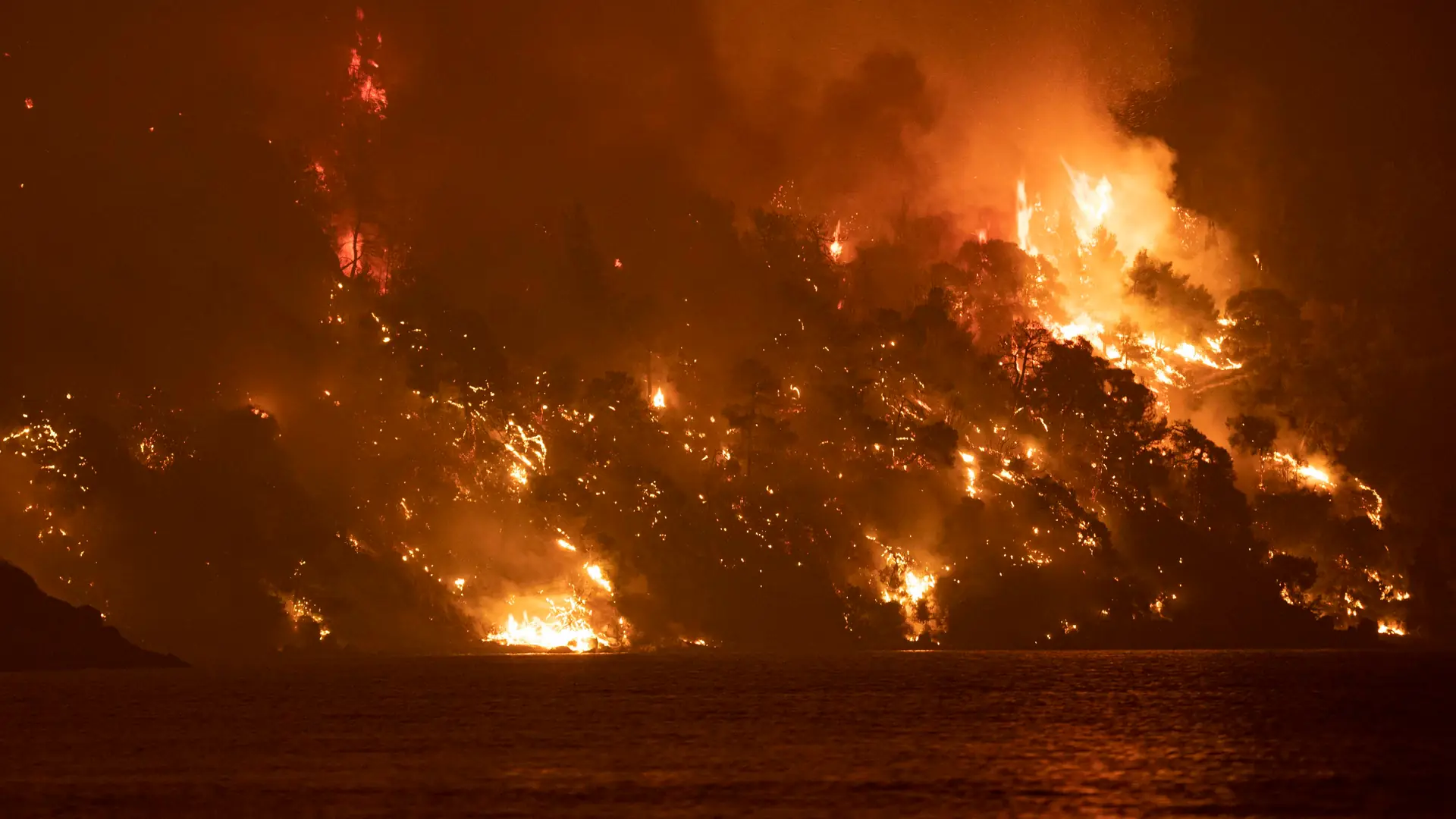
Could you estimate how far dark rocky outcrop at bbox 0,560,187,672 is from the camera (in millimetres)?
107938

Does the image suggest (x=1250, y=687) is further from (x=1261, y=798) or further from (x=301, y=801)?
(x=301, y=801)

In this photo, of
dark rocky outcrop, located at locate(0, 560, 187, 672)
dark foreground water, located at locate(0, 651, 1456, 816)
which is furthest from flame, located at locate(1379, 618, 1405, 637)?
dark rocky outcrop, located at locate(0, 560, 187, 672)

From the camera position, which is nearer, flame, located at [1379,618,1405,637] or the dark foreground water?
the dark foreground water

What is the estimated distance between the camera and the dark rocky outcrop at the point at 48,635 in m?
108

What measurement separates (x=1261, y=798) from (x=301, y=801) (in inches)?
875

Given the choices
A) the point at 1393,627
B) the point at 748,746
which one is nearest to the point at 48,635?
the point at 748,746

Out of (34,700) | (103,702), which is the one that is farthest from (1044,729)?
(34,700)

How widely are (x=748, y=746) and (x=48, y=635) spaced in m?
88.5

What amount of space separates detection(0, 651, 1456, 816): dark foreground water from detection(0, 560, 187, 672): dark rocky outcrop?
80.8ft

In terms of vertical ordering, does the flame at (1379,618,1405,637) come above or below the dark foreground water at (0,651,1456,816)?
above

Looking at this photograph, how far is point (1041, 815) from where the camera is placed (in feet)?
91.2

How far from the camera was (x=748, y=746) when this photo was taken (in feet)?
147

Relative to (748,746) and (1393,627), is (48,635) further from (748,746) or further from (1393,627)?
(1393,627)

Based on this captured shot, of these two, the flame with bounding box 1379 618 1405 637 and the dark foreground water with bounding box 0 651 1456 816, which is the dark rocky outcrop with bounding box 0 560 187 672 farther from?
the flame with bounding box 1379 618 1405 637
